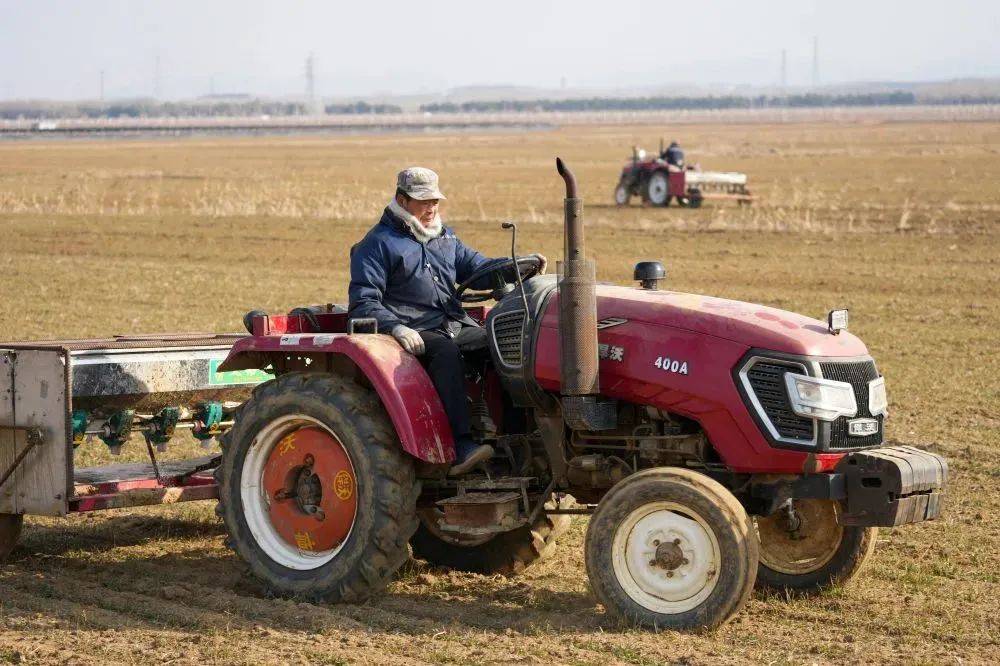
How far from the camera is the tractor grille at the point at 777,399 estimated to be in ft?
18.8

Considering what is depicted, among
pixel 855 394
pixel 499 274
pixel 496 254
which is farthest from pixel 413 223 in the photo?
pixel 496 254

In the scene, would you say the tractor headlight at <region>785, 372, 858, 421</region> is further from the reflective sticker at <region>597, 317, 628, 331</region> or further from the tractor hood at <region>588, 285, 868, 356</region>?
the reflective sticker at <region>597, 317, 628, 331</region>

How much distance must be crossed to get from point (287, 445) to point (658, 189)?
26.4 meters

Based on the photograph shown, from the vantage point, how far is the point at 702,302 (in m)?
6.19

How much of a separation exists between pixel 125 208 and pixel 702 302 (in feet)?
91.1

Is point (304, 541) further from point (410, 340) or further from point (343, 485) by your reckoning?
point (410, 340)

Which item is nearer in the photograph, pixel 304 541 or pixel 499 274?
pixel 304 541

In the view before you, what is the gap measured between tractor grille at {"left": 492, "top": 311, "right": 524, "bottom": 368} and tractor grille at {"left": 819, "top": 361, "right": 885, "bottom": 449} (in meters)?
1.30

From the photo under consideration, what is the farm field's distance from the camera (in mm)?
5863

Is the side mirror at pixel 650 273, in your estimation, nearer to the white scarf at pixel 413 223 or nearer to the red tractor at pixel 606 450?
the red tractor at pixel 606 450

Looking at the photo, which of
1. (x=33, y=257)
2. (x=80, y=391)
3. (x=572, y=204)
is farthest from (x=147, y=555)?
(x=33, y=257)

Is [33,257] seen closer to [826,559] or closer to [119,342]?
[119,342]

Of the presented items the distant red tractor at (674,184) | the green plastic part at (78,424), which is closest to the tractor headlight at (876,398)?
the green plastic part at (78,424)

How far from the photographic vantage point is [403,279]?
667 centimetres
